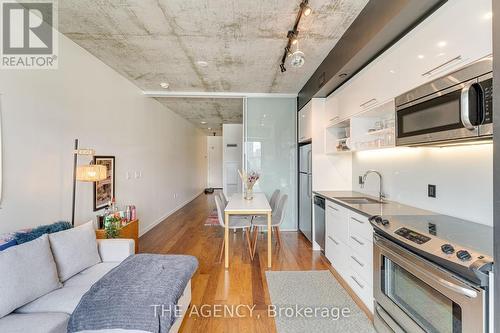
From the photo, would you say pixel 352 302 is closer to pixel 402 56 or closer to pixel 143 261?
pixel 143 261

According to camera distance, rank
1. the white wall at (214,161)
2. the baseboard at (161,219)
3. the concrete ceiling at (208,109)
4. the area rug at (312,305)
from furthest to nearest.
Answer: the white wall at (214,161) < the concrete ceiling at (208,109) < the baseboard at (161,219) < the area rug at (312,305)

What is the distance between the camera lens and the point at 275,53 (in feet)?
9.77

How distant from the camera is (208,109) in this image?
603 centimetres

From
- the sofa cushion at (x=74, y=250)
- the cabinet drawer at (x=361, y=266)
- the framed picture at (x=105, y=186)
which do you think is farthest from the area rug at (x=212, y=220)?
the cabinet drawer at (x=361, y=266)

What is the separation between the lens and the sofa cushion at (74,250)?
1850 mm

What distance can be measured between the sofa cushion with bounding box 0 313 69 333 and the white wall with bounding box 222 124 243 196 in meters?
6.16

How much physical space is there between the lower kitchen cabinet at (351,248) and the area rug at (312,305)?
15 centimetres

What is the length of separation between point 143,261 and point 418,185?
260cm

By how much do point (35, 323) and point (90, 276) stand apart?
584mm

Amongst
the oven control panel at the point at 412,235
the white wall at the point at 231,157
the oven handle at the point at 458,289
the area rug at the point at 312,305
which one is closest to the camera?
the oven handle at the point at 458,289

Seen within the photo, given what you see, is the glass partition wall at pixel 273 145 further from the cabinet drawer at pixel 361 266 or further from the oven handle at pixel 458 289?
the oven handle at pixel 458 289

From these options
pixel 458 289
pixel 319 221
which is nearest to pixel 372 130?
pixel 319 221

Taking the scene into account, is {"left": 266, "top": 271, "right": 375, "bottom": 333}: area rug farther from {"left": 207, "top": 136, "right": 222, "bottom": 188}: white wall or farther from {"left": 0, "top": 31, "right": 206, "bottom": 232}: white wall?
{"left": 207, "top": 136, "right": 222, "bottom": 188}: white wall

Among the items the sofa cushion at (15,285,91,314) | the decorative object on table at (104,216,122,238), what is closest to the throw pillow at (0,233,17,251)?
the sofa cushion at (15,285,91,314)
